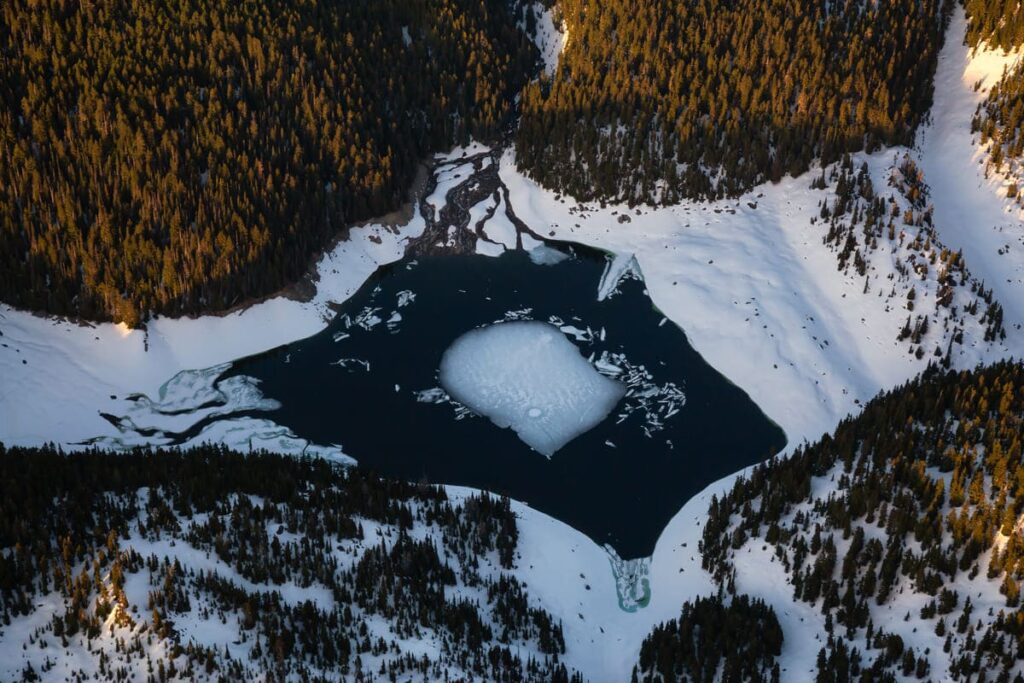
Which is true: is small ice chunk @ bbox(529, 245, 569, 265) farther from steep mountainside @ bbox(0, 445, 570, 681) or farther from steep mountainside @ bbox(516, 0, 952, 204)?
steep mountainside @ bbox(0, 445, 570, 681)

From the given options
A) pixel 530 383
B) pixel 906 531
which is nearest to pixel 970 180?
pixel 530 383

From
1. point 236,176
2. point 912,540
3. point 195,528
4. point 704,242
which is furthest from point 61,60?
point 912,540

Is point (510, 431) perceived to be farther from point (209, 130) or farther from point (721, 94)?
point (721, 94)

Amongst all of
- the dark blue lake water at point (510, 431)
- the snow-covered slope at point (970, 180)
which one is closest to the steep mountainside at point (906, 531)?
the dark blue lake water at point (510, 431)

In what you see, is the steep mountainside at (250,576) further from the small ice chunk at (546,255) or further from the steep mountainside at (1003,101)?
the steep mountainside at (1003,101)

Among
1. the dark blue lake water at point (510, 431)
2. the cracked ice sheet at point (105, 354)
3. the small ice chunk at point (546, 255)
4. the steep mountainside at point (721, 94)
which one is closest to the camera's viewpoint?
the dark blue lake water at point (510, 431)

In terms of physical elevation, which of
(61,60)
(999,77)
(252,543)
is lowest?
(252,543)

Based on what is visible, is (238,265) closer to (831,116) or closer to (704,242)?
(704,242)
